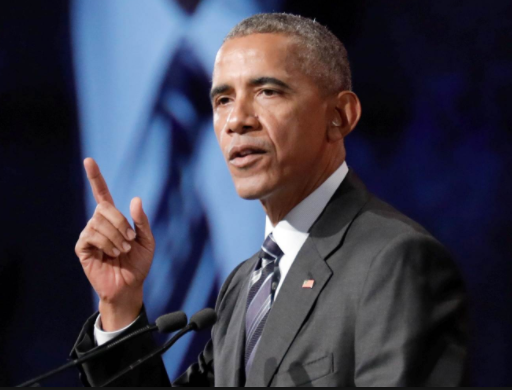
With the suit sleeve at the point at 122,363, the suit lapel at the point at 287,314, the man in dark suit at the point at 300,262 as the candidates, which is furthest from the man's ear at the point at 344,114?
the suit sleeve at the point at 122,363

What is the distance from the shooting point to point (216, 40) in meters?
2.90

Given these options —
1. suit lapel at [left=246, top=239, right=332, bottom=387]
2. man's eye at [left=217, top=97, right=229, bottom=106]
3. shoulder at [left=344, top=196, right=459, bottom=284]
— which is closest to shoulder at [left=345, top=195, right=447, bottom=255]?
shoulder at [left=344, top=196, right=459, bottom=284]

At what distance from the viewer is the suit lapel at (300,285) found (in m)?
1.58

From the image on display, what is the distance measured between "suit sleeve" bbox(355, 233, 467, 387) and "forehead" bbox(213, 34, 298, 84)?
1.78ft

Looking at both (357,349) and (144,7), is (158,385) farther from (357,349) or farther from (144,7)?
(144,7)

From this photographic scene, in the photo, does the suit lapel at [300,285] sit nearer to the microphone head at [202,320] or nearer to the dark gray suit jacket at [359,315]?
the dark gray suit jacket at [359,315]

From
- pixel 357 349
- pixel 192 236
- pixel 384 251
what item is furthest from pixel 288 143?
Result: pixel 192 236

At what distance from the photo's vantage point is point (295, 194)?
6.01 feet

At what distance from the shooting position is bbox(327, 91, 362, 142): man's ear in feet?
6.21

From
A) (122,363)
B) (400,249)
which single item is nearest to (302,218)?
(400,249)

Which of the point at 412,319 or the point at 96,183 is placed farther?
the point at 96,183

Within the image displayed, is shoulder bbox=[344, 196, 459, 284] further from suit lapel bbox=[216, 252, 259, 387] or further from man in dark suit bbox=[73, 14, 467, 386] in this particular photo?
suit lapel bbox=[216, 252, 259, 387]

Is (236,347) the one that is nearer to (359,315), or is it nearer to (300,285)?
(300,285)

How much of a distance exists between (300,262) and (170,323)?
356 mm
